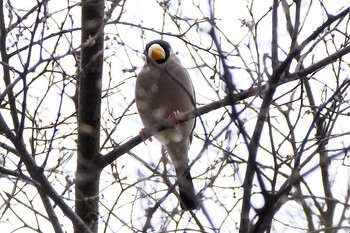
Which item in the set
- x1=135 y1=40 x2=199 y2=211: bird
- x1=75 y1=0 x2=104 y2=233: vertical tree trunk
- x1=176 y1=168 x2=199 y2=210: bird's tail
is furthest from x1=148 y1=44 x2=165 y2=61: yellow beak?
x1=176 y1=168 x2=199 y2=210: bird's tail

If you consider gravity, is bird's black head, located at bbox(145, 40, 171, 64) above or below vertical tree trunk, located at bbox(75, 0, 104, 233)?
above

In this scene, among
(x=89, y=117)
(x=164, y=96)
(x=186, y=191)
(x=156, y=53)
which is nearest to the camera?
(x=186, y=191)

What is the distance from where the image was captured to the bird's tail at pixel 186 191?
8.11 ft

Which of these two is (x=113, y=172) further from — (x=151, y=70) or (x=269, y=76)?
(x=269, y=76)

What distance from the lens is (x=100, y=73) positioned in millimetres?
3846

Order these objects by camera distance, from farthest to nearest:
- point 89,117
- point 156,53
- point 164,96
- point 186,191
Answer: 1. point 156,53
2. point 164,96
3. point 89,117
4. point 186,191

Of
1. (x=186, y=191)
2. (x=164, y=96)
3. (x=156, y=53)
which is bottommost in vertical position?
(x=186, y=191)

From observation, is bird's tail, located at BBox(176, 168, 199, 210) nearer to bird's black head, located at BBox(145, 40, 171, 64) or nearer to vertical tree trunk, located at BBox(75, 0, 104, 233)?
vertical tree trunk, located at BBox(75, 0, 104, 233)

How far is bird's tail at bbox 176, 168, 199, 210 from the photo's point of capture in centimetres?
247

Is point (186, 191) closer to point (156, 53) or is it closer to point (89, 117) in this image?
point (89, 117)

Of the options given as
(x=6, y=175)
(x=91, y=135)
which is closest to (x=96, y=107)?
(x=91, y=135)

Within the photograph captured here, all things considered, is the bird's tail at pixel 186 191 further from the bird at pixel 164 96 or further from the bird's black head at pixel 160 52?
the bird's black head at pixel 160 52

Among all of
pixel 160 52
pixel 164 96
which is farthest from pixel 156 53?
pixel 164 96

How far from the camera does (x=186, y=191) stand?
105 inches
